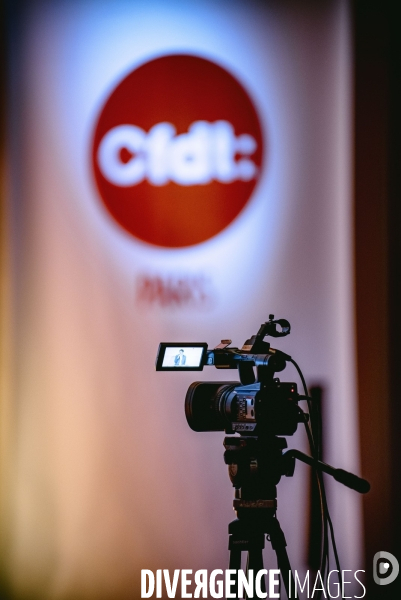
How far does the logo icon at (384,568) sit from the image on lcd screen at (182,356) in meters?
1.14

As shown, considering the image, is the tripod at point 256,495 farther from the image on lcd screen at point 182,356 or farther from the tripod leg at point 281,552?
the image on lcd screen at point 182,356

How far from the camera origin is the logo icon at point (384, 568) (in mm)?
2391

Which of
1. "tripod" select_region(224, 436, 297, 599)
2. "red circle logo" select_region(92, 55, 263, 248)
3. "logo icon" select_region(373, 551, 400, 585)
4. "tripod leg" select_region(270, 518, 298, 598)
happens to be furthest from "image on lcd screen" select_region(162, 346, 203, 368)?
"logo icon" select_region(373, 551, 400, 585)

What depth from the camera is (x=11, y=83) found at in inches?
105

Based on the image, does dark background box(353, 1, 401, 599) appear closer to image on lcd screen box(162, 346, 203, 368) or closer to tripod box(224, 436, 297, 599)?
tripod box(224, 436, 297, 599)

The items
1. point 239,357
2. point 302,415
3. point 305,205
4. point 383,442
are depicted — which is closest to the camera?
point 302,415

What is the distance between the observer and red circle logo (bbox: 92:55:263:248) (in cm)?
260

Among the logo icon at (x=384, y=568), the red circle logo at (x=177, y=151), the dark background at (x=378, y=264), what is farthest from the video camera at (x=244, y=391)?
the logo icon at (x=384, y=568)

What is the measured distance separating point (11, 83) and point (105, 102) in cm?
39

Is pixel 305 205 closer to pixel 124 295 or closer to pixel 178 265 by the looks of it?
pixel 178 265

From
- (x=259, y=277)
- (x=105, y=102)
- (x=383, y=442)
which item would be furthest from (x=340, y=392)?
(x=105, y=102)

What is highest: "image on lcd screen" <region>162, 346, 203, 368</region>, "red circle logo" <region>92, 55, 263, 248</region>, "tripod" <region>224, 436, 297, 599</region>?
"red circle logo" <region>92, 55, 263, 248</region>

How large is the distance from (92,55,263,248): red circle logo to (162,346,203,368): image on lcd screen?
0.84 m

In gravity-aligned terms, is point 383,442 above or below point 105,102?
below
